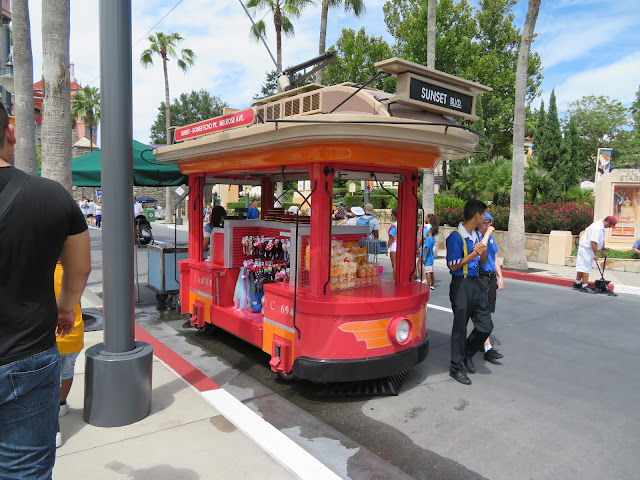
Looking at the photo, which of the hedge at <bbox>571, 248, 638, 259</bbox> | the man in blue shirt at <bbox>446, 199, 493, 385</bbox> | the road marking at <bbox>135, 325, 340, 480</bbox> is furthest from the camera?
the hedge at <bbox>571, 248, 638, 259</bbox>

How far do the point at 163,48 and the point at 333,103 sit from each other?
31.3 meters

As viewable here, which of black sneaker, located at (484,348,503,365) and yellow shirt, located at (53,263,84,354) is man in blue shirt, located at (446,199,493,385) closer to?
black sneaker, located at (484,348,503,365)

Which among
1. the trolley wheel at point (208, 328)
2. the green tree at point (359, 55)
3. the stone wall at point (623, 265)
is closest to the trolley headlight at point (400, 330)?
the trolley wheel at point (208, 328)

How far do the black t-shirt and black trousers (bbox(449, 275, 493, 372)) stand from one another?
12.7 feet

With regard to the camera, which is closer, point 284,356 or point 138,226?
point 284,356

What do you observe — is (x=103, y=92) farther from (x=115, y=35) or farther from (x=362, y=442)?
(x=362, y=442)

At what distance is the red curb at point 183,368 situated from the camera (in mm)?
4520

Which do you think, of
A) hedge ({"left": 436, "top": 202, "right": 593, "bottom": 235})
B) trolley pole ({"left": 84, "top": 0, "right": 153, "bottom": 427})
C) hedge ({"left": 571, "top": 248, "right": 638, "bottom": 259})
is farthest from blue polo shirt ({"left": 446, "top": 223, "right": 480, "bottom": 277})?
hedge ({"left": 436, "top": 202, "right": 593, "bottom": 235})

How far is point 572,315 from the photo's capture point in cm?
809

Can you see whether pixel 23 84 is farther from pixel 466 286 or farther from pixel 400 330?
pixel 466 286

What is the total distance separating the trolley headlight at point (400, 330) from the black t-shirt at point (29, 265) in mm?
3026

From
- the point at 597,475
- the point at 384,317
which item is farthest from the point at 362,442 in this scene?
the point at 597,475

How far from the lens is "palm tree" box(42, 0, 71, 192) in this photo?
577 centimetres

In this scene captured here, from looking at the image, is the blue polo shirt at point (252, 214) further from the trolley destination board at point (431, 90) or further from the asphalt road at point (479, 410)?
the trolley destination board at point (431, 90)
